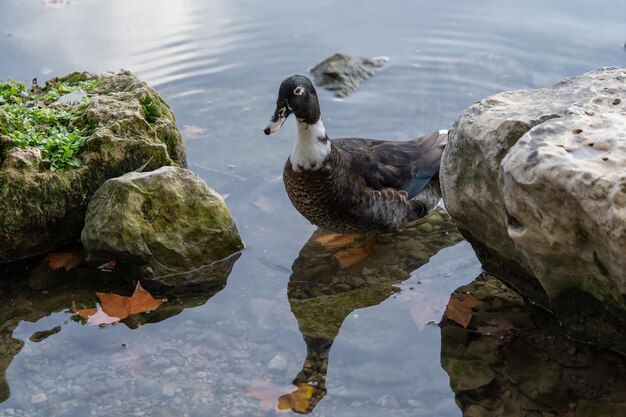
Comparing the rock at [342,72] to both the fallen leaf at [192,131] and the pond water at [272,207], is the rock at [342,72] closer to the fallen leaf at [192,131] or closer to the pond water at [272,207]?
the pond water at [272,207]

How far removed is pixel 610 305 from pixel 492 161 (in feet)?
3.48

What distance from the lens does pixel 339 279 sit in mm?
6508

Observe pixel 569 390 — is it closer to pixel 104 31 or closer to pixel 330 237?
pixel 330 237

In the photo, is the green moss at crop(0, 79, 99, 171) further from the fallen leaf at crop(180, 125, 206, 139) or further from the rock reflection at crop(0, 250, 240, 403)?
the fallen leaf at crop(180, 125, 206, 139)

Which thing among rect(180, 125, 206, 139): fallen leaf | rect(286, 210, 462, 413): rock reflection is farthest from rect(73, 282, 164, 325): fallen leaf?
rect(180, 125, 206, 139): fallen leaf

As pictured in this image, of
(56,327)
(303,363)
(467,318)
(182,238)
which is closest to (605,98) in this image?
(467,318)

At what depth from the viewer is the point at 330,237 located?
7.11 m

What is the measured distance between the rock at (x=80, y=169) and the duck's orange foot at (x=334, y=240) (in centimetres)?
134

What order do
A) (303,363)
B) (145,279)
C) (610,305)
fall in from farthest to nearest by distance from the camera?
(145,279) → (303,363) → (610,305)

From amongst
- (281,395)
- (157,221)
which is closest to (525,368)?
(281,395)

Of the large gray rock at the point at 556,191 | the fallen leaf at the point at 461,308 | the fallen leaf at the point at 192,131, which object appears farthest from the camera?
the fallen leaf at the point at 192,131

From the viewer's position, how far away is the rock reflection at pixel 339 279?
5754 millimetres

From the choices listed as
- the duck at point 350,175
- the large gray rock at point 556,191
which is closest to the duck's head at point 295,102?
the duck at point 350,175

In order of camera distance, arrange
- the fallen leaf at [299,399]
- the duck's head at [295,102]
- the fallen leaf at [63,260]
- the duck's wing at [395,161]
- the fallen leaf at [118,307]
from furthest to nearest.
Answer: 1. the duck's wing at [395,161]
2. the fallen leaf at [63,260]
3. the duck's head at [295,102]
4. the fallen leaf at [118,307]
5. the fallen leaf at [299,399]
